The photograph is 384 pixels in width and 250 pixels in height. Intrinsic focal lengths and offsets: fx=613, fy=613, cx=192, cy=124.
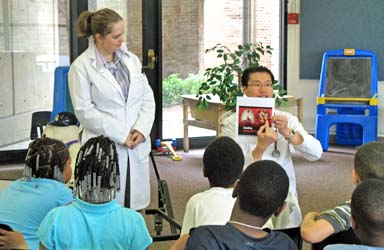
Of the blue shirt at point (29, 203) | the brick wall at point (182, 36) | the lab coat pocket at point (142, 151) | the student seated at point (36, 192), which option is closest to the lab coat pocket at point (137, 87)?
the lab coat pocket at point (142, 151)

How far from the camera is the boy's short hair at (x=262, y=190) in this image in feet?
5.48

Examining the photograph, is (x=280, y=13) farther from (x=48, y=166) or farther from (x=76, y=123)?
(x=48, y=166)

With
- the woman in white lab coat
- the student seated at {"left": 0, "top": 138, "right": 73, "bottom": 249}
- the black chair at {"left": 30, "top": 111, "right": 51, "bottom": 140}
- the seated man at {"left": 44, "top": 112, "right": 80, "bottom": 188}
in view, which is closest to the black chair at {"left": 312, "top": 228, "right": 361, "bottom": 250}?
the student seated at {"left": 0, "top": 138, "right": 73, "bottom": 249}

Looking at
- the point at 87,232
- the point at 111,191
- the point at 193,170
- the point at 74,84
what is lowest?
the point at 193,170

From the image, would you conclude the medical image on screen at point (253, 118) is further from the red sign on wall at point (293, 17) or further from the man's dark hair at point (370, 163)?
the red sign on wall at point (293, 17)

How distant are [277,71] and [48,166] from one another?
210 inches

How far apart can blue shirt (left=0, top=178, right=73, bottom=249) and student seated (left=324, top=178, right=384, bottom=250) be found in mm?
996

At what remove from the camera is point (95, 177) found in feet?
6.18

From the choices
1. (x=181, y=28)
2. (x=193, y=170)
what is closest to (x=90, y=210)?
(x=193, y=170)

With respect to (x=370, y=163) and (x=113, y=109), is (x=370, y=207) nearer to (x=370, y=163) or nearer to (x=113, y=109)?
(x=370, y=163)

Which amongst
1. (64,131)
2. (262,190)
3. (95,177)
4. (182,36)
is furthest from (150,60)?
(262,190)

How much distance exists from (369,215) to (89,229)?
32.7 inches

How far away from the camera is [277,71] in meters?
7.27

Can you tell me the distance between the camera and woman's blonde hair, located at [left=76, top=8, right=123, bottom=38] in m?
3.01
